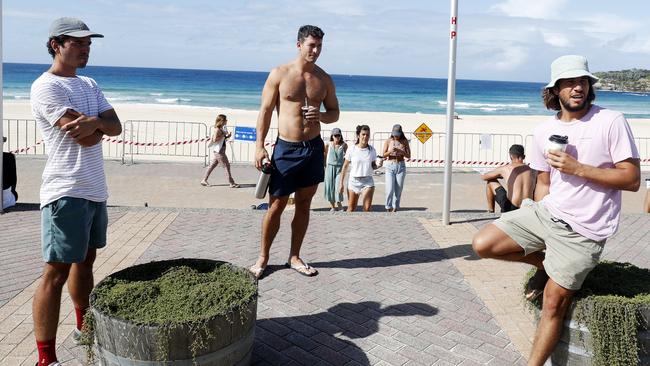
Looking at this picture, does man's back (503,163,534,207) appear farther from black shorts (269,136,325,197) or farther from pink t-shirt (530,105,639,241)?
black shorts (269,136,325,197)

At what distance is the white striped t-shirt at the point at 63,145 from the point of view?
3334 millimetres

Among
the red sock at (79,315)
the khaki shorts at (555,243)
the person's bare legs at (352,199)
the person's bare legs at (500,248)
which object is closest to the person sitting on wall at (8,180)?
the red sock at (79,315)

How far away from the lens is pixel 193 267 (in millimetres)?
3771

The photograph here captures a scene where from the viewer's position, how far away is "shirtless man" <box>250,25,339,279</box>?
16.7 ft

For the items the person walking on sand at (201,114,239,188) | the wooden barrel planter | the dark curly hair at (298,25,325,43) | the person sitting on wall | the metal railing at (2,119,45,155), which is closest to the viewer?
the wooden barrel planter

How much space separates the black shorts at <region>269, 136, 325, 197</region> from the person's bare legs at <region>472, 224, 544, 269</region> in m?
1.95

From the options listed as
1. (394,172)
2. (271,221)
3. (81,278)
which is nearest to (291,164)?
(271,221)

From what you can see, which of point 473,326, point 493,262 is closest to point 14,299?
point 473,326

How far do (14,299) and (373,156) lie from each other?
256 inches

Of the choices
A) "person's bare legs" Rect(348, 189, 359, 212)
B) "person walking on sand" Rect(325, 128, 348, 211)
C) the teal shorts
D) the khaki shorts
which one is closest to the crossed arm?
the teal shorts

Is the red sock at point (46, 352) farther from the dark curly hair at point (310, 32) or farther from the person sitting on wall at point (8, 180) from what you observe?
the person sitting on wall at point (8, 180)

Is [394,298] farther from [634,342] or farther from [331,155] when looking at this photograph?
[331,155]

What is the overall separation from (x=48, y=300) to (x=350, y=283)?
2595 mm

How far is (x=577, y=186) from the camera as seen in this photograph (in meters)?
3.28
